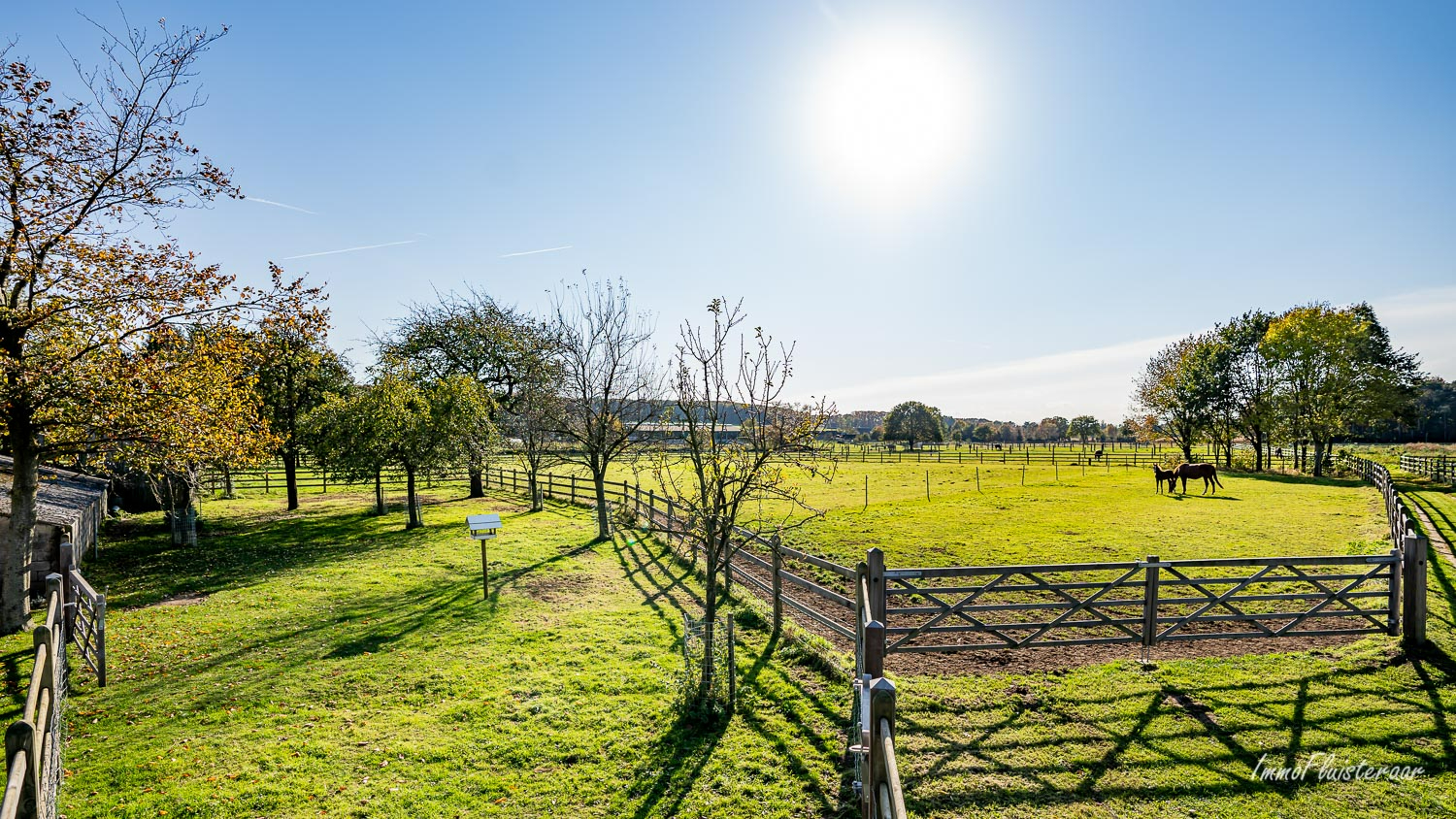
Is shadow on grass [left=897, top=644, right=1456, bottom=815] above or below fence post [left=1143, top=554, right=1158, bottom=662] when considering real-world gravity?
below

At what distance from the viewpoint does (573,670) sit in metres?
8.23

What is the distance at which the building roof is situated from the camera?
1090 cm

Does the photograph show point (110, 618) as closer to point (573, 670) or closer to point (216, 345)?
point (216, 345)

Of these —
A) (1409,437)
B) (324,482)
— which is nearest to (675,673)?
(324,482)

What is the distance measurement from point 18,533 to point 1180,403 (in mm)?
53400

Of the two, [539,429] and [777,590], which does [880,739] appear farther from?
[539,429]

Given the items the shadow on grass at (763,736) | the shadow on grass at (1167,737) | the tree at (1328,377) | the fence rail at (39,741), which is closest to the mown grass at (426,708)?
the shadow on grass at (763,736)

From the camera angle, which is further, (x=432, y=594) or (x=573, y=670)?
(x=432, y=594)

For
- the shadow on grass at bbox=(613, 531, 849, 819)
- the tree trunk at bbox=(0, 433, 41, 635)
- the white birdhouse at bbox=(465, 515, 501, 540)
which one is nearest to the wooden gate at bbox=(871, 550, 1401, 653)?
the shadow on grass at bbox=(613, 531, 849, 819)

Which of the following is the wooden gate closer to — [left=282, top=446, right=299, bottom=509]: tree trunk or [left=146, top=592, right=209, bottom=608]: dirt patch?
[left=146, top=592, right=209, bottom=608]: dirt patch

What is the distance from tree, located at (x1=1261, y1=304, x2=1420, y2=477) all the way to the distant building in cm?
5094

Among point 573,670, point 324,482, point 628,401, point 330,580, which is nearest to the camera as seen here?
point 573,670

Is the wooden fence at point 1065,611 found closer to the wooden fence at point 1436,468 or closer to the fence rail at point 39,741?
the fence rail at point 39,741

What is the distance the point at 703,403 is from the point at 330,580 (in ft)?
34.5
